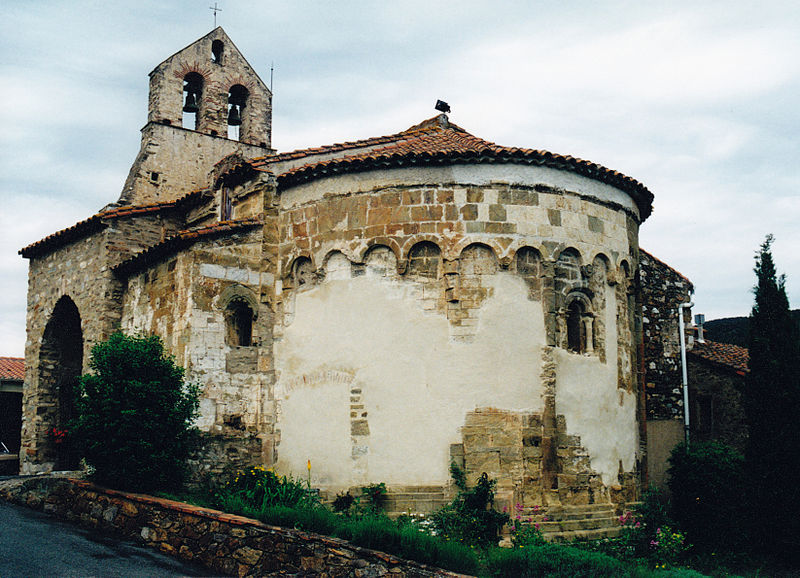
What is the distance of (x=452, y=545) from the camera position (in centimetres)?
955

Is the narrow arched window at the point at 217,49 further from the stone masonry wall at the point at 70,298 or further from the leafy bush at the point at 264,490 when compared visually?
the leafy bush at the point at 264,490

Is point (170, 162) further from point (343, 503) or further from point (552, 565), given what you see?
point (552, 565)

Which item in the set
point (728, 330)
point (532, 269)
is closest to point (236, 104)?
point (532, 269)

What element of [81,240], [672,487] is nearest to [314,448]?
[672,487]

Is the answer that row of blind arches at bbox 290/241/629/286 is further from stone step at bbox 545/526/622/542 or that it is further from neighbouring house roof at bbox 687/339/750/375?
neighbouring house roof at bbox 687/339/750/375

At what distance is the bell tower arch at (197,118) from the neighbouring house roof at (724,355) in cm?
1233

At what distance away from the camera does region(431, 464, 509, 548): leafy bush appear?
1116 centimetres

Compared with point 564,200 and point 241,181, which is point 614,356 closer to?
point 564,200

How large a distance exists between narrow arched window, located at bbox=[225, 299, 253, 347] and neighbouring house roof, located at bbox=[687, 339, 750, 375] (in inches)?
423

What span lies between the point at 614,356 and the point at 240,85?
12850 mm

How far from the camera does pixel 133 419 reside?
1137 centimetres

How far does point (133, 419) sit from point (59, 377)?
876 cm

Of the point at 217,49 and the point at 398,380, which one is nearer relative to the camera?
the point at 398,380

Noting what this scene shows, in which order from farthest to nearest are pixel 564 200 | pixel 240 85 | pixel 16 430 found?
1. pixel 16 430
2. pixel 240 85
3. pixel 564 200
